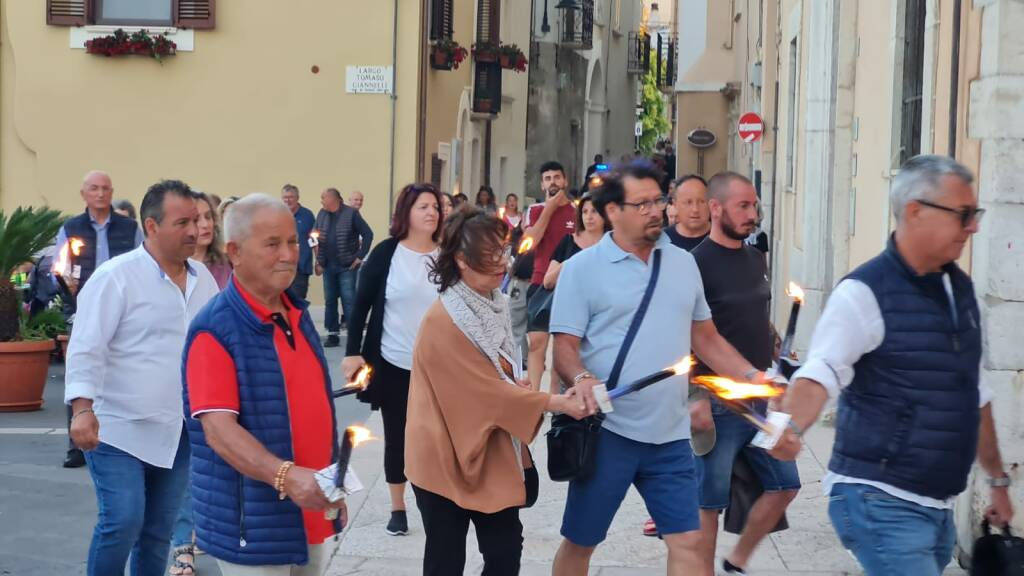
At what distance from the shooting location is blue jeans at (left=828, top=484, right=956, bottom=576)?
4215mm

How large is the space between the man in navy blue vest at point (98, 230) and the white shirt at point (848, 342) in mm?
7067

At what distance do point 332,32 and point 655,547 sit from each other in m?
14.5

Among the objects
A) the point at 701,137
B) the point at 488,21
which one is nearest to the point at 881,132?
the point at 488,21

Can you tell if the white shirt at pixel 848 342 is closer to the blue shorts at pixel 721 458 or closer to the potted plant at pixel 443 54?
the blue shorts at pixel 721 458

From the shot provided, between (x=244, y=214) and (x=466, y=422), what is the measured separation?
45.5 inches

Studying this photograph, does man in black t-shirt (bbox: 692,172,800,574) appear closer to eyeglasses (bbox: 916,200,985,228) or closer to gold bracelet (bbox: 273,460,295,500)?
eyeglasses (bbox: 916,200,985,228)

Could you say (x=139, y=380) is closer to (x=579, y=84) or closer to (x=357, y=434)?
(x=357, y=434)

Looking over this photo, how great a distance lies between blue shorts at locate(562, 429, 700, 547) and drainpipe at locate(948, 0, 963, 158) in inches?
107

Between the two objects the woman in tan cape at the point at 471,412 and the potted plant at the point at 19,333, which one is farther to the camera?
the potted plant at the point at 19,333

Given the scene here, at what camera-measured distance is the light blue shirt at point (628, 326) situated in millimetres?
5527

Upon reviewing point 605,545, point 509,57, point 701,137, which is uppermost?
point 509,57

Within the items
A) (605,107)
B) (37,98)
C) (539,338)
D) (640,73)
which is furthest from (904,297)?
(640,73)

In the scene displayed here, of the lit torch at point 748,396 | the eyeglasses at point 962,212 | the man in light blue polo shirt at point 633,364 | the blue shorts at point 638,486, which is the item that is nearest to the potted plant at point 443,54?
the man in light blue polo shirt at point 633,364

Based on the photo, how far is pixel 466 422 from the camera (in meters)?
5.09
